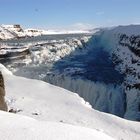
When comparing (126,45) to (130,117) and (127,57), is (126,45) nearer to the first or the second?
(127,57)

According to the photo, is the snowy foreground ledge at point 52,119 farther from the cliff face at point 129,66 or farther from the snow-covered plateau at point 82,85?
the cliff face at point 129,66

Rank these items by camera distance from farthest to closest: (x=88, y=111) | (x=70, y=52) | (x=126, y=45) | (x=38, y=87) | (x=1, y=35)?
(x=1, y=35)
(x=70, y=52)
(x=126, y=45)
(x=38, y=87)
(x=88, y=111)

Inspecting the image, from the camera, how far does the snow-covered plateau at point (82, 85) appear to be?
2159cm

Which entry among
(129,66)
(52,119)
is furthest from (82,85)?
(52,119)

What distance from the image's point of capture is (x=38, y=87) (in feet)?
94.0

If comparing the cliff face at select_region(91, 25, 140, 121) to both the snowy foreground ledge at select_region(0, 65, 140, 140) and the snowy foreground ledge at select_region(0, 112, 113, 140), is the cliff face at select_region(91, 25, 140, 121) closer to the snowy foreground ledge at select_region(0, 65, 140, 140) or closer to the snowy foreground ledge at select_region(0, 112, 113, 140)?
the snowy foreground ledge at select_region(0, 65, 140, 140)

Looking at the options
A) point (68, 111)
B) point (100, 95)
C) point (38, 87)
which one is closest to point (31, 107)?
point (68, 111)

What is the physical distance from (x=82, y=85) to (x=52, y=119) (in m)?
19.2

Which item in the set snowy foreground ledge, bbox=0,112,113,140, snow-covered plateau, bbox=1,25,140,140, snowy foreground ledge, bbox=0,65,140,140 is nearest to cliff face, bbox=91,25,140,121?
snow-covered plateau, bbox=1,25,140,140

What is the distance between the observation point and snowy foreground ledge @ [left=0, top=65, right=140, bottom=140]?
40.2ft

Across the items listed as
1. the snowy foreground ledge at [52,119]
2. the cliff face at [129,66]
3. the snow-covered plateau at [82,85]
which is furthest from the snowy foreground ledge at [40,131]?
the cliff face at [129,66]

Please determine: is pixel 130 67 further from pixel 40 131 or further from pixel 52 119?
pixel 40 131

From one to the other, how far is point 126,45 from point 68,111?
118 ft

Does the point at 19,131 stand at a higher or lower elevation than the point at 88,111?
higher
